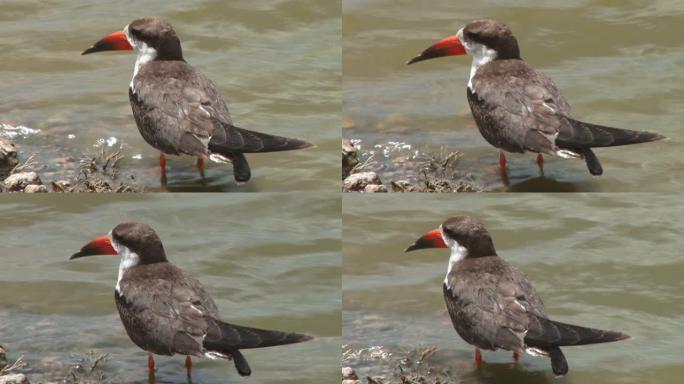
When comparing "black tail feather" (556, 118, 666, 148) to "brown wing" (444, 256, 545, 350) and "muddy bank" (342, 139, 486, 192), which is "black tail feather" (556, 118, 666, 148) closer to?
"brown wing" (444, 256, 545, 350)

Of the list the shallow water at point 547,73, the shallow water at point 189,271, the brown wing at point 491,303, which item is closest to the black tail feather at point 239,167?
the shallow water at point 189,271

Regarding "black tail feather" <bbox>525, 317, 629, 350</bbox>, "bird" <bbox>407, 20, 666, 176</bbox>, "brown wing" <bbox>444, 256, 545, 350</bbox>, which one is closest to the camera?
"black tail feather" <bbox>525, 317, 629, 350</bbox>

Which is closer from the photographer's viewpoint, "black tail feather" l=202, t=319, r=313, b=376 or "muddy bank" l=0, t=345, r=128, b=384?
"black tail feather" l=202, t=319, r=313, b=376

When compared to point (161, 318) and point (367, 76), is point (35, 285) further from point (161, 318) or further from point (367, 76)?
point (367, 76)

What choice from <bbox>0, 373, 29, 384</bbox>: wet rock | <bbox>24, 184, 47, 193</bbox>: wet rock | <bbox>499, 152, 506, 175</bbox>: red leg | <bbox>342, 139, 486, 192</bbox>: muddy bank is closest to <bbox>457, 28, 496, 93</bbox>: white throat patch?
<bbox>499, 152, 506, 175</bbox>: red leg

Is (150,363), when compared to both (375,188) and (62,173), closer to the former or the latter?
(62,173)

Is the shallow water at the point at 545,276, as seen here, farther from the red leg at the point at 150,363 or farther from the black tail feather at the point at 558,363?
the red leg at the point at 150,363

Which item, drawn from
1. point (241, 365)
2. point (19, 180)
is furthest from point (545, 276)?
point (19, 180)
